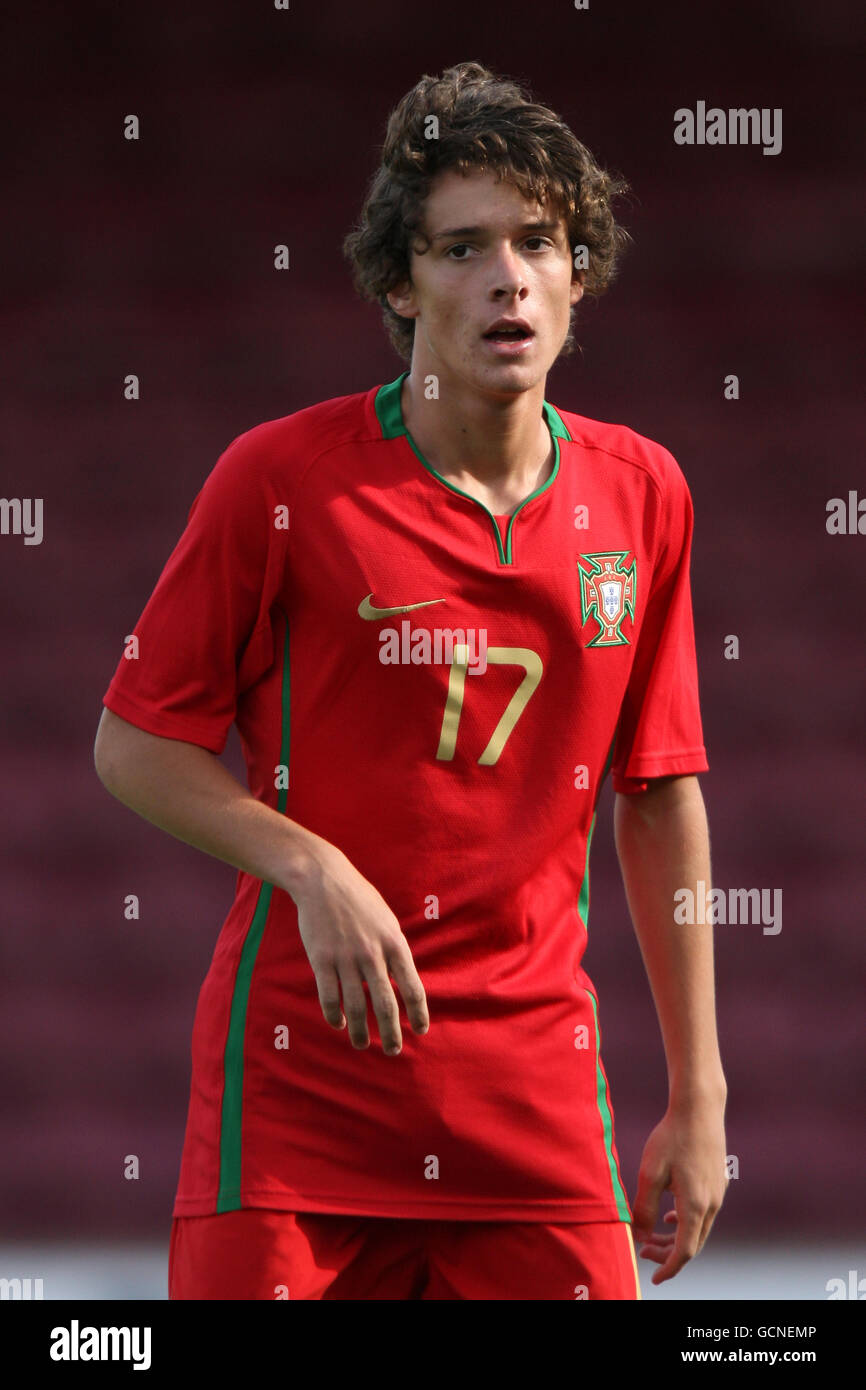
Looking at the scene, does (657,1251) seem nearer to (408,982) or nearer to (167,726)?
(408,982)

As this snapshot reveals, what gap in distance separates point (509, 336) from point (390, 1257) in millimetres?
1029

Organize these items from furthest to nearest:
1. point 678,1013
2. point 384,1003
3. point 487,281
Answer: point 678,1013, point 487,281, point 384,1003

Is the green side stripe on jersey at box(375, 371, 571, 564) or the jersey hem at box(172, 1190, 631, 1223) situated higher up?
the green side stripe on jersey at box(375, 371, 571, 564)

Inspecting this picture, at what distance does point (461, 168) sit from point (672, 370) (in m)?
2.34

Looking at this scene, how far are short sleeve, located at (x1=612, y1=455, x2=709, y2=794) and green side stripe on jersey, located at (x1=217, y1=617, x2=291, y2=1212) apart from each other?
17.8 inches

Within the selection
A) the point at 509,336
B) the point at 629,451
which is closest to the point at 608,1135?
the point at 629,451

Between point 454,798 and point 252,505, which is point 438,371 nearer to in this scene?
point 252,505

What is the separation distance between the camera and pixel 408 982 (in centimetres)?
170

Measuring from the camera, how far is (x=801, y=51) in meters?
4.23

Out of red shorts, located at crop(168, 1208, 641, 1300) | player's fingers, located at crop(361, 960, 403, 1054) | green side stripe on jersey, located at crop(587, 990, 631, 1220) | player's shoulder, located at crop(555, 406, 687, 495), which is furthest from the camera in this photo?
player's shoulder, located at crop(555, 406, 687, 495)

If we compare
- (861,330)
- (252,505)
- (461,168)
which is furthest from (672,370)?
(252,505)

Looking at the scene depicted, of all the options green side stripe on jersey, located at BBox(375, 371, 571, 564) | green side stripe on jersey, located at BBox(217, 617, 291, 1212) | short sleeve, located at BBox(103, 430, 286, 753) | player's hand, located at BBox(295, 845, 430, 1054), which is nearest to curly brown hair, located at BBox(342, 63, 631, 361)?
green side stripe on jersey, located at BBox(375, 371, 571, 564)

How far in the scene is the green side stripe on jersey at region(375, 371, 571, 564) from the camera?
1.99 m

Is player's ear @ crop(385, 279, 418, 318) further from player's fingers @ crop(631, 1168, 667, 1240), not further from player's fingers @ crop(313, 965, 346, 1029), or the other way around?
player's fingers @ crop(631, 1168, 667, 1240)
